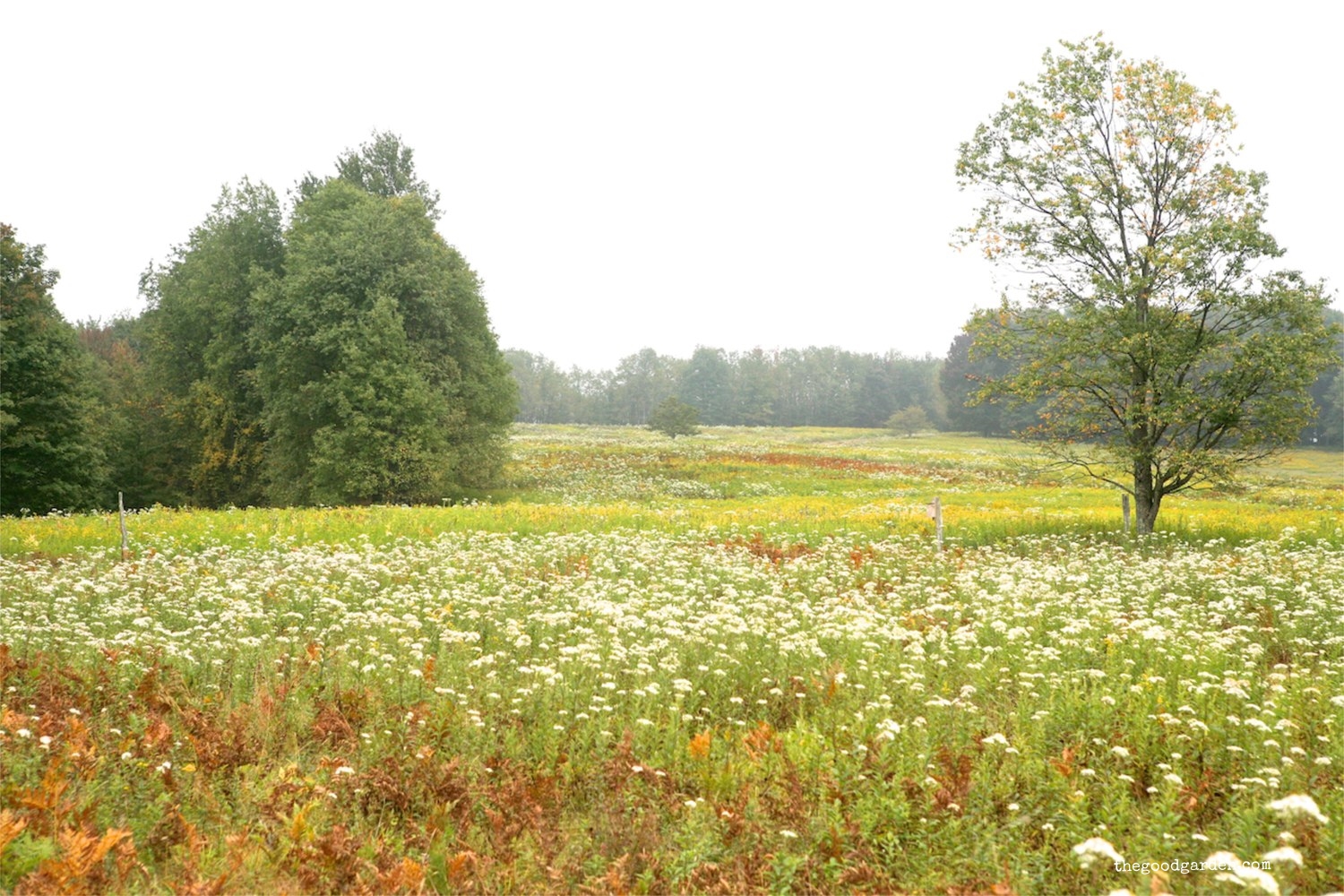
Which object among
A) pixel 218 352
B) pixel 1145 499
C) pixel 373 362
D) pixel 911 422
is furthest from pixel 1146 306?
pixel 911 422

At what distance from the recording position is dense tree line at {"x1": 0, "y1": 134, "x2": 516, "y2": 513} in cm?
3170

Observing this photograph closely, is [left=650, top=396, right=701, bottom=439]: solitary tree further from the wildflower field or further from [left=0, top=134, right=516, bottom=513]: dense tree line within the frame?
the wildflower field

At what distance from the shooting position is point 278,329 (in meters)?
34.8

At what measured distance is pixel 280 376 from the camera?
33.9 metres

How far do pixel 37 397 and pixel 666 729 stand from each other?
122 feet

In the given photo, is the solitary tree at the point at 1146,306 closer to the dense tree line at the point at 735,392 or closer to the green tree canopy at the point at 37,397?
the green tree canopy at the point at 37,397

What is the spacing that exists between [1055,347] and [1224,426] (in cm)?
391

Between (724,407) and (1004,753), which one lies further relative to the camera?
(724,407)

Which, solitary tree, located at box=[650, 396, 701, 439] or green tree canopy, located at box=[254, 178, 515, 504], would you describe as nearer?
green tree canopy, located at box=[254, 178, 515, 504]

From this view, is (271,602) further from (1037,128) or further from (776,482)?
(776,482)

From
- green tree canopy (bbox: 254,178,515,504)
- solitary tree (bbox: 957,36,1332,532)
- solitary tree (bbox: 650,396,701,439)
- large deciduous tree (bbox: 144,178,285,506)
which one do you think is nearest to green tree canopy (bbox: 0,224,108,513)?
large deciduous tree (bbox: 144,178,285,506)

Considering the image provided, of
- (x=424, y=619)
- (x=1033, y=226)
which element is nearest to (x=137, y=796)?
(x=424, y=619)

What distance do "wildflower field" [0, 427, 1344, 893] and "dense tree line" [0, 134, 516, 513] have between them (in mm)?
18435

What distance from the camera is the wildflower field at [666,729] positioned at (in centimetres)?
479
